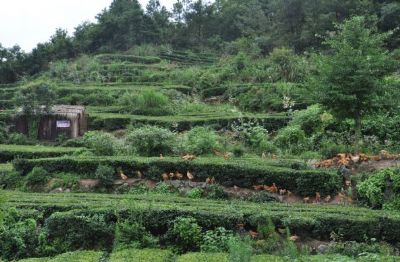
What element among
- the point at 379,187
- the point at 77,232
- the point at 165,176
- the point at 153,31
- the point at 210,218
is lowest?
the point at 77,232

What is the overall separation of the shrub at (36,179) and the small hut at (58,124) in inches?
361

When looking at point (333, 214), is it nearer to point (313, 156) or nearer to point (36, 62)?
point (313, 156)

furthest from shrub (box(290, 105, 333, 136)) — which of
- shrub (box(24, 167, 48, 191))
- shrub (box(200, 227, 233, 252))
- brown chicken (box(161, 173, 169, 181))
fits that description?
shrub (box(24, 167, 48, 191))

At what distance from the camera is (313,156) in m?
17.1

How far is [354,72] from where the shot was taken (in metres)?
15.4

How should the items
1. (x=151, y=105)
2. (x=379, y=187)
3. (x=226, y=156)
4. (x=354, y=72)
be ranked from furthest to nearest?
(x=151, y=105)
(x=226, y=156)
(x=354, y=72)
(x=379, y=187)

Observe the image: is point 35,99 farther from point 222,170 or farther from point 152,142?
point 222,170

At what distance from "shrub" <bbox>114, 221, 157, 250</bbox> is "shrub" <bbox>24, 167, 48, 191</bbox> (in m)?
6.34

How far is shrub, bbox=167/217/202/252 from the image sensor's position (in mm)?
11297

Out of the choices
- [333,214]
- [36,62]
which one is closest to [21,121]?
[333,214]

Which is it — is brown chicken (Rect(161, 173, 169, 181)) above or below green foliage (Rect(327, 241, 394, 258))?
above

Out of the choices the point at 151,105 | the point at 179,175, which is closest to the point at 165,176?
the point at 179,175

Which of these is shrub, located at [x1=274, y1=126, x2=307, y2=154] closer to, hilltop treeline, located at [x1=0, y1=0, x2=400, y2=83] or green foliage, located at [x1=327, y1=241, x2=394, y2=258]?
green foliage, located at [x1=327, y1=241, x2=394, y2=258]

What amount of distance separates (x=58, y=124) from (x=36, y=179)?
32.1ft
